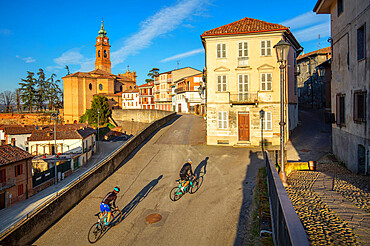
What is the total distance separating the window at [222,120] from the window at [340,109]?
29.8 ft

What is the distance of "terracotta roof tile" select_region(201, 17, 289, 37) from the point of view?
22091 millimetres

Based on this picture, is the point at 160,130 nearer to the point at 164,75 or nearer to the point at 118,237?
the point at 118,237

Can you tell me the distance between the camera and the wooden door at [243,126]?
74.6ft

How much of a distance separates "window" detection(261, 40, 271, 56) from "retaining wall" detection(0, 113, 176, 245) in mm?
14724

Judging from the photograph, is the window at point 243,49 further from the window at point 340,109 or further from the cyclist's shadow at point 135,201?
the cyclist's shadow at point 135,201

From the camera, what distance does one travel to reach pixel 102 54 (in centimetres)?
11131

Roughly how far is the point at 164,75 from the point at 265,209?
72.0 metres

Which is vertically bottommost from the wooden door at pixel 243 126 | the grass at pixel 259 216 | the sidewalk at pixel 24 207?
the sidewalk at pixel 24 207

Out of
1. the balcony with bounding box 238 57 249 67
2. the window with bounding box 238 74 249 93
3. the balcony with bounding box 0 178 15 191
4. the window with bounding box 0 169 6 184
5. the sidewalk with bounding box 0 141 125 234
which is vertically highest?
the balcony with bounding box 238 57 249 67

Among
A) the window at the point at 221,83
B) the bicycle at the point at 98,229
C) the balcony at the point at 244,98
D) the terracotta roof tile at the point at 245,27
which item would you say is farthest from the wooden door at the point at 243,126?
the bicycle at the point at 98,229

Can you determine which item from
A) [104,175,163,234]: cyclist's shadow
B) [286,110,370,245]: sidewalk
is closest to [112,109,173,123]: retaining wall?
[104,175,163,234]: cyclist's shadow

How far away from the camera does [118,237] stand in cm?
909

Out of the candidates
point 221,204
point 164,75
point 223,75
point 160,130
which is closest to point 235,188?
point 221,204

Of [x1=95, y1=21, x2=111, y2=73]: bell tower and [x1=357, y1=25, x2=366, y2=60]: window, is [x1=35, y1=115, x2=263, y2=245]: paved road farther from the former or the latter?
[x1=95, y1=21, x2=111, y2=73]: bell tower
